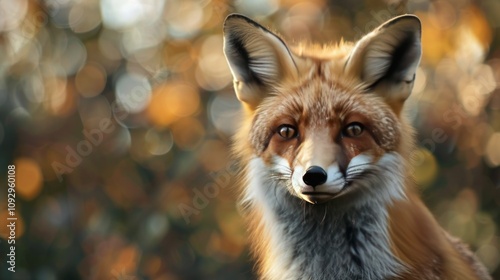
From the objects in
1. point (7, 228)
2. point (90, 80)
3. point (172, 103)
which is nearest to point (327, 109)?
point (172, 103)

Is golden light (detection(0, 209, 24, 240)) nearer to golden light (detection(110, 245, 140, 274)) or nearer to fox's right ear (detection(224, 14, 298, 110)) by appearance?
golden light (detection(110, 245, 140, 274))

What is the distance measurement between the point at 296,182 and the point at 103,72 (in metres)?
5.68

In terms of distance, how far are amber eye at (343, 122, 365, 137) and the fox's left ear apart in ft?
1.15

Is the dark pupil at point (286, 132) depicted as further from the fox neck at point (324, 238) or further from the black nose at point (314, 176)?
the black nose at point (314, 176)

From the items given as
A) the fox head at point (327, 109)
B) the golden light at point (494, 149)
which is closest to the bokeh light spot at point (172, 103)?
the golden light at point (494, 149)

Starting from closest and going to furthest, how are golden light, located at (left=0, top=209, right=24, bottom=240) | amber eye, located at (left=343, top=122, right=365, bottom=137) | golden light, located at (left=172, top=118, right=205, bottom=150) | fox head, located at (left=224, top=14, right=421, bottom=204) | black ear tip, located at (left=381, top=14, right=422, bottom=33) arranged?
fox head, located at (left=224, top=14, right=421, bottom=204) → amber eye, located at (left=343, top=122, right=365, bottom=137) → black ear tip, located at (left=381, top=14, right=422, bottom=33) → golden light, located at (left=0, top=209, right=24, bottom=240) → golden light, located at (left=172, top=118, right=205, bottom=150)

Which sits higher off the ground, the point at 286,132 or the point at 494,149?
the point at 286,132

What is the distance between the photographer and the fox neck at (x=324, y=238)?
11.4ft

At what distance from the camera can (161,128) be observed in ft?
26.8

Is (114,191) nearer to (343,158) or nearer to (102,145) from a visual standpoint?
(102,145)

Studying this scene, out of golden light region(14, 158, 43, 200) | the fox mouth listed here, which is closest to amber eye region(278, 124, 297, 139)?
the fox mouth

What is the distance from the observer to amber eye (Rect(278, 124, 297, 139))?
344 cm

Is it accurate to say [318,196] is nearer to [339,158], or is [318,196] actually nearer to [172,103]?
[339,158]

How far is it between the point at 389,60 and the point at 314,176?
3.17ft
